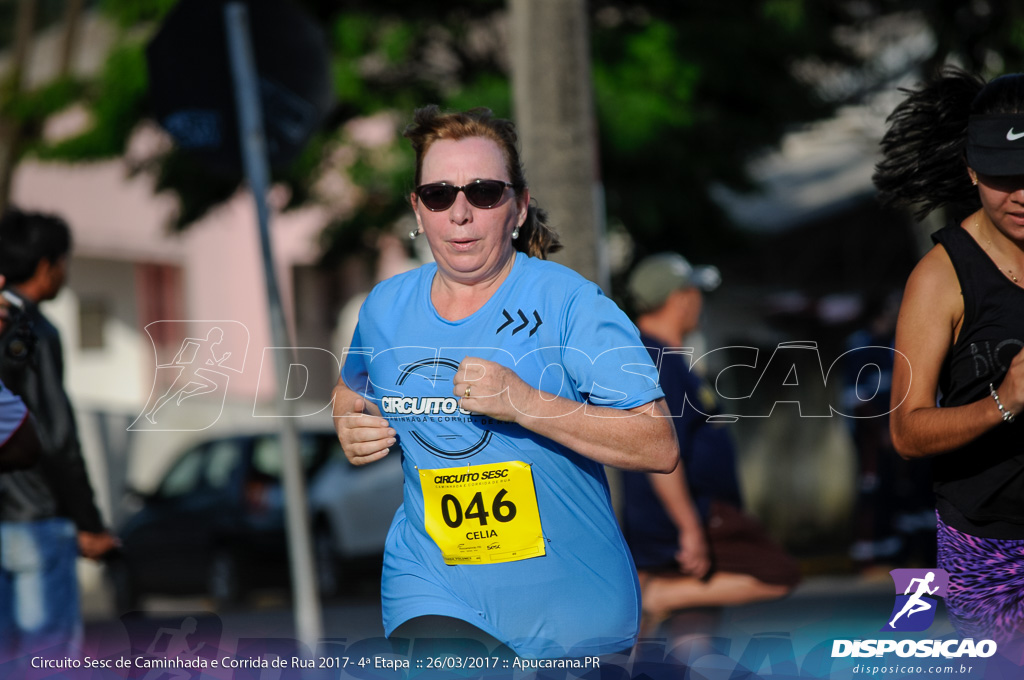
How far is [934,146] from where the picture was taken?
3371mm

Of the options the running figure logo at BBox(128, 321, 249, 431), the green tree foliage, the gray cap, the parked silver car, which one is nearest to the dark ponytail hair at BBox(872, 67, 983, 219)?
the gray cap

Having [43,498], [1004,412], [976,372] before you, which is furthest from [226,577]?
[1004,412]

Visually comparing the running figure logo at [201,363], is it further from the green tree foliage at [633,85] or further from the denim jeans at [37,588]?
the green tree foliage at [633,85]

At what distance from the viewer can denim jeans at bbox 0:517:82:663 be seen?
4230 mm

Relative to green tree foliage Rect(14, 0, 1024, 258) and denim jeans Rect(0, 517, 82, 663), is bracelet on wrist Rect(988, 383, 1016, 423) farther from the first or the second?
green tree foliage Rect(14, 0, 1024, 258)

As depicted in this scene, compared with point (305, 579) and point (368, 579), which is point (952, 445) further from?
point (368, 579)

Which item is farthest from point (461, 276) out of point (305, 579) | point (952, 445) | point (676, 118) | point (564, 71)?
point (676, 118)

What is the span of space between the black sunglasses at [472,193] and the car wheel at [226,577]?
8.26 m

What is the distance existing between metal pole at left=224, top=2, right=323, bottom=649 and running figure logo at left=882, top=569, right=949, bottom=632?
3.22m

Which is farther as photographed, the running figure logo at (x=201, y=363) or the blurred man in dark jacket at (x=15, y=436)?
the running figure logo at (x=201, y=363)

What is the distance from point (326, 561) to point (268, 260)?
5.58m

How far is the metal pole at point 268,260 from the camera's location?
19.2 feet

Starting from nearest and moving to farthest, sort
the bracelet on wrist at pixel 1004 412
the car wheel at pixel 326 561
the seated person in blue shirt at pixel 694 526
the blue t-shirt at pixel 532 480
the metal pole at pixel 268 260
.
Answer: the bracelet on wrist at pixel 1004 412
the blue t-shirt at pixel 532 480
the seated person in blue shirt at pixel 694 526
the metal pole at pixel 268 260
the car wheel at pixel 326 561

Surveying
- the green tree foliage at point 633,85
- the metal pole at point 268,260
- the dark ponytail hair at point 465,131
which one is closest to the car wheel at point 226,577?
the green tree foliage at point 633,85
